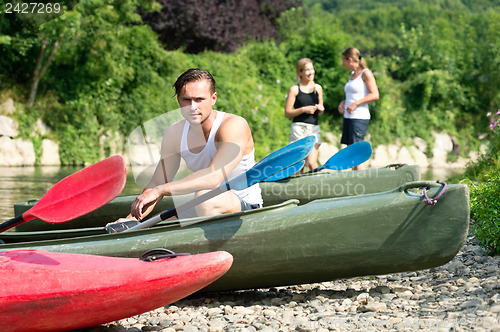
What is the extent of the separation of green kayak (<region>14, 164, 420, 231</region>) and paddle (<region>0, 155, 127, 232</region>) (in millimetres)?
1479

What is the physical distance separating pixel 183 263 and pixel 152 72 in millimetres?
11159

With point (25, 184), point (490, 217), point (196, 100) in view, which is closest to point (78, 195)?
point (196, 100)

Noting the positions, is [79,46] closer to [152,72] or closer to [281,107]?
[152,72]

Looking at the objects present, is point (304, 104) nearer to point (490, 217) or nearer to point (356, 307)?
point (490, 217)

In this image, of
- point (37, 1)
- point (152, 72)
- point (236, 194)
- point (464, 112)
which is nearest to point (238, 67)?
point (152, 72)

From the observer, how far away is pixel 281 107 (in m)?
13.1

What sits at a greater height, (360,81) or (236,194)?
(360,81)

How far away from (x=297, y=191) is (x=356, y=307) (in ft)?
6.12

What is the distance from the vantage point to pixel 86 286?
2.38 meters

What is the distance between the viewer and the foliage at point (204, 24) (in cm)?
1638

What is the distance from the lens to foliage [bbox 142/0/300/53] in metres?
16.4

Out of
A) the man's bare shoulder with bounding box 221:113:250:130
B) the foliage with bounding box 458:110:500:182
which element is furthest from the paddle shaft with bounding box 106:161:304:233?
the foliage with bounding box 458:110:500:182

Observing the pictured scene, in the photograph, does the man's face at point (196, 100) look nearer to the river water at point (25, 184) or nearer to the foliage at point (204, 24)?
the river water at point (25, 184)

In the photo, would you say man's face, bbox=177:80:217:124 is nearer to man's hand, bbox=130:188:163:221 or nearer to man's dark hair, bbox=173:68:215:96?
man's dark hair, bbox=173:68:215:96
